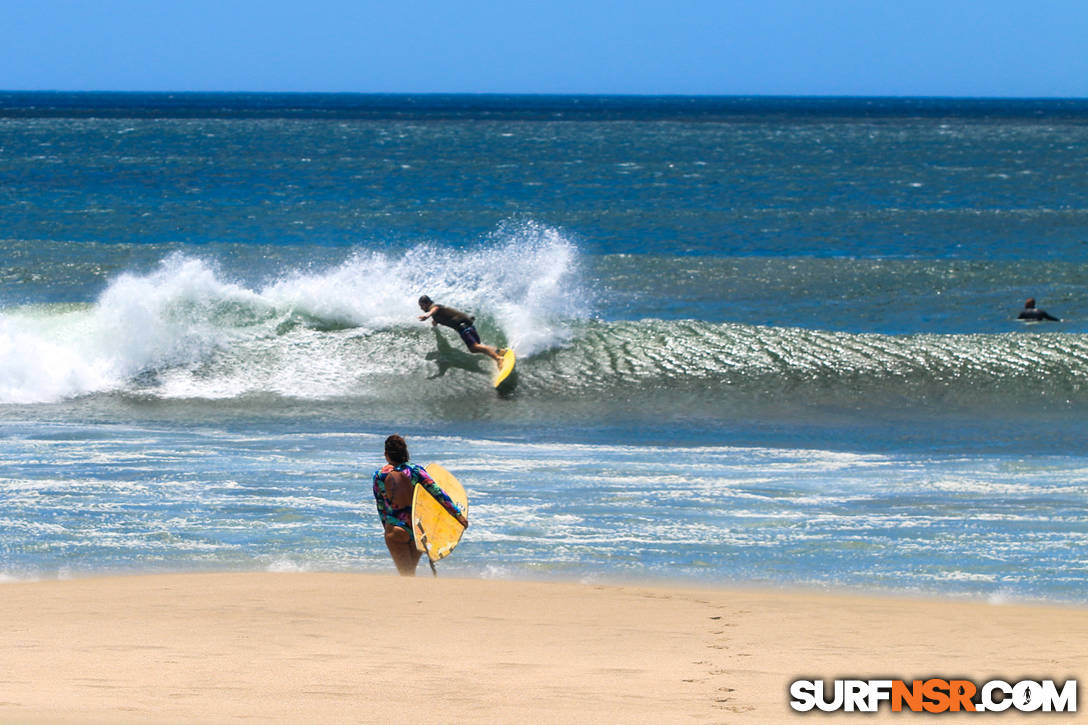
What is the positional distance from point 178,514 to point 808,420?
24.2 feet

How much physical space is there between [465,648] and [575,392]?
9.91 meters

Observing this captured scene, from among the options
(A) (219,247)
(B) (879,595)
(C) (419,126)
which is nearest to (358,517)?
(B) (879,595)

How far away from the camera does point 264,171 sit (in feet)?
Result: 171

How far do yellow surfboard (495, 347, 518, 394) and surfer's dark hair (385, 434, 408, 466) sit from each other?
814cm

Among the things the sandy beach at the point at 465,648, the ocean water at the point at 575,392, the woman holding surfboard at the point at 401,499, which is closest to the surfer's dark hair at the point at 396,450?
the woman holding surfboard at the point at 401,499

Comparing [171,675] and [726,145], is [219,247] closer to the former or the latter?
[171,675]

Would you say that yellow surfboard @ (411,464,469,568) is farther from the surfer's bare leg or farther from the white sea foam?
the white sea foam

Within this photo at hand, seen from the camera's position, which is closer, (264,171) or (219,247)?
(219,247)

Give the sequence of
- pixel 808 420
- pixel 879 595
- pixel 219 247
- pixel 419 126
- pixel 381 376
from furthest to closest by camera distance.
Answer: pixel 419 126, pixel 219 247, pixel 381 376, pixel 808 420, pixel 879 595

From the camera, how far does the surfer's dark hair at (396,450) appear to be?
7762 millimetres

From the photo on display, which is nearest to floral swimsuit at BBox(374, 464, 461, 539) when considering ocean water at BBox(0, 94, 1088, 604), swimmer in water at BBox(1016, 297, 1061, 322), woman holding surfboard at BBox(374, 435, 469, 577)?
woman holding surfboard at BBox(374, 435, 469, 577)

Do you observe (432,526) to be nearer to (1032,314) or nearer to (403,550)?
(403,550)

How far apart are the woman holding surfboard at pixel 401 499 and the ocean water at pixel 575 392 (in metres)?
0.48

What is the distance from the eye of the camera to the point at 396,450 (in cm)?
Answer: 777
